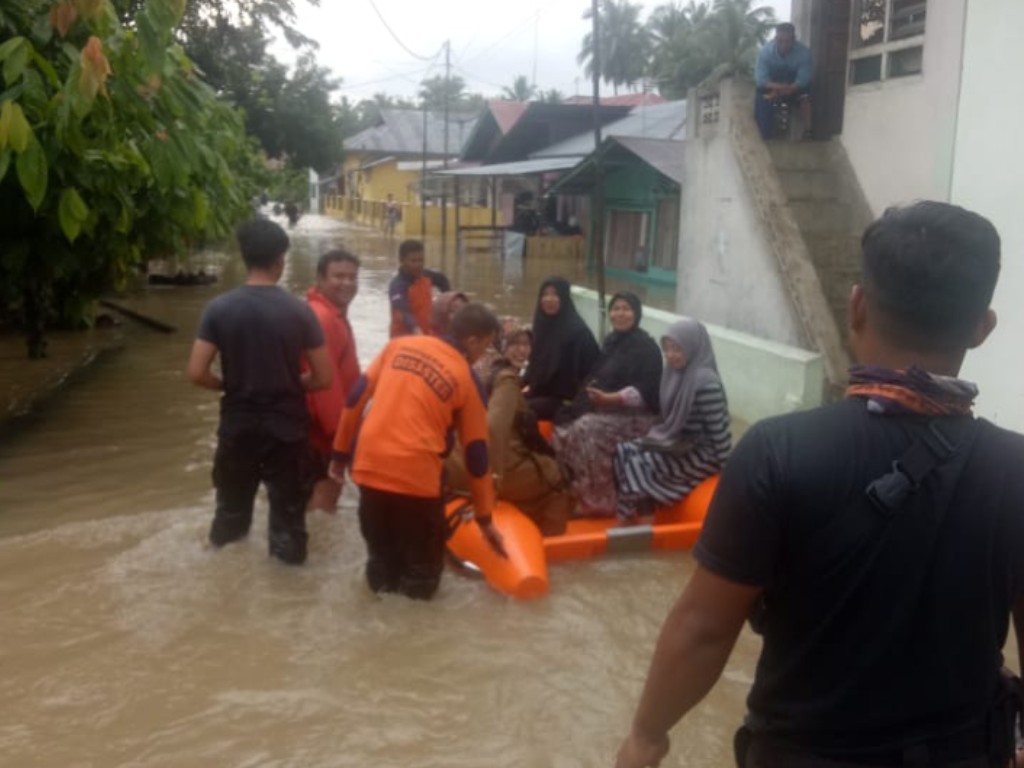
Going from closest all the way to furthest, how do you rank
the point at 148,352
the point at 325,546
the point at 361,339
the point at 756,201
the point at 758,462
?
the point at 758,462
the point at 325,546
the point at 756,201
the point at 148,352
the point at 361,339

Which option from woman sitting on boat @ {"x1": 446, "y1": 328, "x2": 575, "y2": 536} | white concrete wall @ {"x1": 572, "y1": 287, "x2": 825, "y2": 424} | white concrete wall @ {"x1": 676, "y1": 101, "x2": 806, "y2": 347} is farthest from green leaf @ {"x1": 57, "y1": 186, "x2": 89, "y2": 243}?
white concrete wall @ {"x1": 676, "y1": 101, "x2": 806, "y2": 347}

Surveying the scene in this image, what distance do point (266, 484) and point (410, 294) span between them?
3104 mm

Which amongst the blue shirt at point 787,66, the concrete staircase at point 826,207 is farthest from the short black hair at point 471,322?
the blue shirt at point 787,66

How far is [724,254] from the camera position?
10.5 meters

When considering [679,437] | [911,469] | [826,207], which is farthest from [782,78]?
[911,469]

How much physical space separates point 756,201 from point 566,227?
21.7 meters

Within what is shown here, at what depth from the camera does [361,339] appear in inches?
576

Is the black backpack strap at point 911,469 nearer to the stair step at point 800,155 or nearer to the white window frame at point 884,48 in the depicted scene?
the white window frame at point 884,48

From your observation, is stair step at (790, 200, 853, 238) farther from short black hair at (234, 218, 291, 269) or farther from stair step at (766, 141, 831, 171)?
short black hair at (234, 218, 291, 269)

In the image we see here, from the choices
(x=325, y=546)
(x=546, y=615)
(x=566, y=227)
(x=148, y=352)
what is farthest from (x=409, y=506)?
(x=566, y=227)

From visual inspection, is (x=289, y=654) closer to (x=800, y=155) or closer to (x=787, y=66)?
(x=800, y=155)

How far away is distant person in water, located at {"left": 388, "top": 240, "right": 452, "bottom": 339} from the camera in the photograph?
787 centimetres

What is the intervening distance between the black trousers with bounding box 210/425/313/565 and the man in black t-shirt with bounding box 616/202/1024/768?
347 centimetres

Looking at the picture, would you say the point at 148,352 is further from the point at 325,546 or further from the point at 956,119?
the point at 956,119
